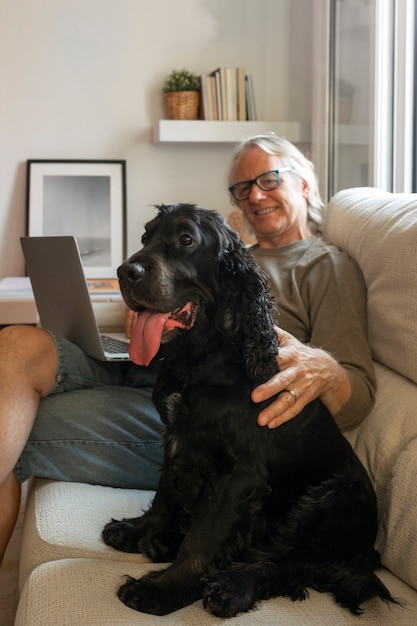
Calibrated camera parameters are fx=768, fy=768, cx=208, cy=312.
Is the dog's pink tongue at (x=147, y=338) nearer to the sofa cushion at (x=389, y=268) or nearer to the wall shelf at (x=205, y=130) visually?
the sofa cushion at (x=389, y=268)

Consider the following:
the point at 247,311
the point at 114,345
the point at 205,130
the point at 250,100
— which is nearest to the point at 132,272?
the point at 247,311

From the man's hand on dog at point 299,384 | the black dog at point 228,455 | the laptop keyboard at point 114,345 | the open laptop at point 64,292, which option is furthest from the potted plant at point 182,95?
the black dog at point 228,455

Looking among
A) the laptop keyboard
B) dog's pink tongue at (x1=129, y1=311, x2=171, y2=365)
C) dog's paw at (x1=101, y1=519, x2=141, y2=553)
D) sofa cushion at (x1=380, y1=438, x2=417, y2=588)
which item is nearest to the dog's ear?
dog's pink tongue at (x1=129, y1=311, x2=171, y2=365)

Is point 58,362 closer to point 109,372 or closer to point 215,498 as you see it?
point 109,372

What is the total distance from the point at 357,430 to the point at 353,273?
1.45 ft

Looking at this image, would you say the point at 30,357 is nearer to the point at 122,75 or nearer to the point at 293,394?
the point at 293,394

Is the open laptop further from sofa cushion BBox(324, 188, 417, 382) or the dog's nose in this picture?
sofa cushion BBox(324, 188, 417, 382)

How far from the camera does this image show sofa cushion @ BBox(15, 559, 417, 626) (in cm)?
119

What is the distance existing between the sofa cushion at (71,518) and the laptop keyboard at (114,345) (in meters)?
0.47

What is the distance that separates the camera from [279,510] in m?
1.41

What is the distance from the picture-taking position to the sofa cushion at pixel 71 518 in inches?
58.2

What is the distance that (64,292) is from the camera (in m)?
2.03

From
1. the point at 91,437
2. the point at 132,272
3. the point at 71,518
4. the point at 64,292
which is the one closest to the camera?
the point at 132,272

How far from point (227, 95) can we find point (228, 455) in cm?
280
